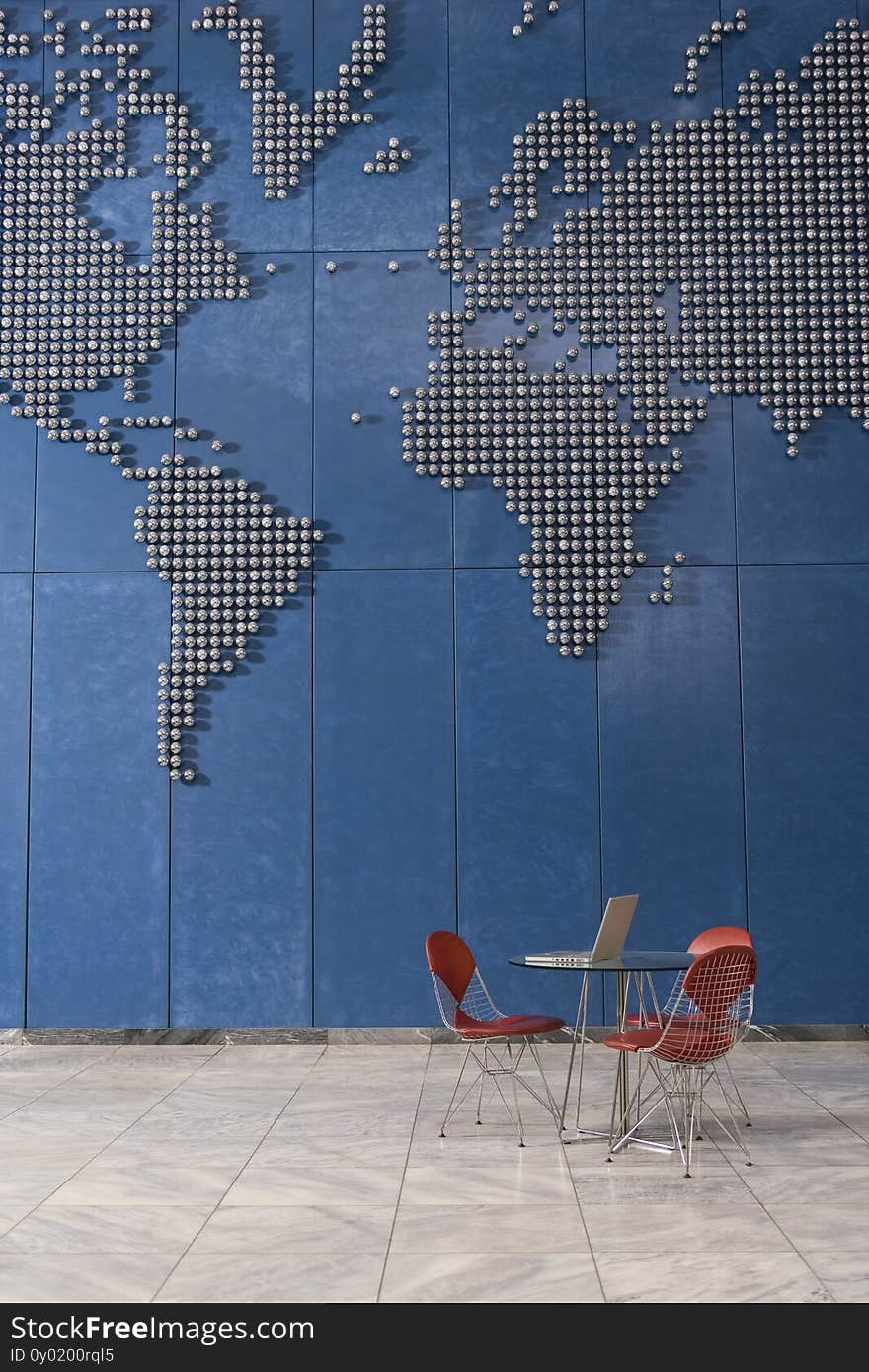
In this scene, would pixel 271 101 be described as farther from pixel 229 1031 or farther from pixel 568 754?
pixel 229 1031

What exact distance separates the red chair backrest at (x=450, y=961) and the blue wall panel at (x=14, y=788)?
2.84 meters

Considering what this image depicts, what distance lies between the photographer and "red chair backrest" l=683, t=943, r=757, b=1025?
4.39 metres

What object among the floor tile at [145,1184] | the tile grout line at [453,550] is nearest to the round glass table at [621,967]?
the floor tile at [145,1184]

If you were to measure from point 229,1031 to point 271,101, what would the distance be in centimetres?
538

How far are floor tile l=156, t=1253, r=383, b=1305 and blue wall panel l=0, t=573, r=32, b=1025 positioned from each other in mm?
3887

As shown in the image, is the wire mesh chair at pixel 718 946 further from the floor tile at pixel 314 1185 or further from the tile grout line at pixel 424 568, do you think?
the tile grout line at pixel 424 568

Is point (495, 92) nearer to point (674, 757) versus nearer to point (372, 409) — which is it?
point (372, 409)

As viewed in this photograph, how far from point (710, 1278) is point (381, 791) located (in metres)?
4.01

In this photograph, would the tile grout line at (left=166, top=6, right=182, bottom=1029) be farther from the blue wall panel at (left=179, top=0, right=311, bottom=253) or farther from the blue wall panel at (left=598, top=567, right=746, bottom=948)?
the blue wall panel at (left=598, top=567, right=746, bottom=948)

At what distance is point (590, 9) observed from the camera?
7344 millimetres

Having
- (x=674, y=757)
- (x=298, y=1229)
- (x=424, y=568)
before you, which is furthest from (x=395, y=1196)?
(x=424, y=568)

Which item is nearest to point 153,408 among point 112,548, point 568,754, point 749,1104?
point 112,548

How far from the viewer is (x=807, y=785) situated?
6.98 meters

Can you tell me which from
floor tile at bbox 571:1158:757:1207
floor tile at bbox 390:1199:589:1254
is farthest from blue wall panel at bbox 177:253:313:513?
floor tile at bbox 390:1199:589:1254
